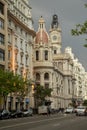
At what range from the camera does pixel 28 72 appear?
10519 cm

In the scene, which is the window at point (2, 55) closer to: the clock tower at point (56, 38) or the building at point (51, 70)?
the building at point (51, 70)

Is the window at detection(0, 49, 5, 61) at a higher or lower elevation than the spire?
lower

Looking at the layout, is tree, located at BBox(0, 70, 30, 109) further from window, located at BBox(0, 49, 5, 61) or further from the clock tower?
the clock tower

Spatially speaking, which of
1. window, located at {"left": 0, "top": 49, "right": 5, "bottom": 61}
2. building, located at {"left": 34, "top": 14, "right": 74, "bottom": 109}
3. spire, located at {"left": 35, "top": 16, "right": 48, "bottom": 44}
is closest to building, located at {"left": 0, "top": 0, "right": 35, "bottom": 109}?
window, located at {"left": 0, "top": 49, "right": 5, "bottom": 61}

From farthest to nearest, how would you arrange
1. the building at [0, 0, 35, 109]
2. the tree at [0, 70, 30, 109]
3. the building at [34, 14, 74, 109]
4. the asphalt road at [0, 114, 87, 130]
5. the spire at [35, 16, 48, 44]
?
1. the spire at [35, 16, 48, 44]
2. the building at [34, 14, 74, 109]
3. the building at [0, 0, 35, 109]
4. the tree at [0, 70, 30, 109]
5. the asphalt road at [0, 114, 87, 130]

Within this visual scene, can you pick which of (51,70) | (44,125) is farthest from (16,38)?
(44,125)

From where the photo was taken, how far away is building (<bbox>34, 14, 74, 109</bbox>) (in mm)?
131000

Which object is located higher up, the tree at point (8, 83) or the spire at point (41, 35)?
the spire at point (41, 35)

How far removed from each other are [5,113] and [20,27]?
120ft

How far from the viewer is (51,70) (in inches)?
5226

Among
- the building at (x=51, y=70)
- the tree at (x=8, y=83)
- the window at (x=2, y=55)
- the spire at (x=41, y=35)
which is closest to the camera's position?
the tree at (x=8, y=83)

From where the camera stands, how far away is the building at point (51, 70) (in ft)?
430

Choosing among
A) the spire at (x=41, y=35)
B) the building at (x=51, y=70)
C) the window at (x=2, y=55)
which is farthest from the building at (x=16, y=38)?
the spire at (x=41, y=35)

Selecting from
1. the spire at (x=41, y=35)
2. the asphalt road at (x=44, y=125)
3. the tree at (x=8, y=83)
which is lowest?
the asphalt road at (x=44, y=125)
